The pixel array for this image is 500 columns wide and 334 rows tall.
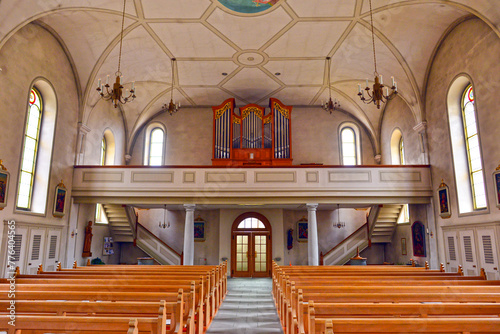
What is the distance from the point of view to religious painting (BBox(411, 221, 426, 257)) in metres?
12.6

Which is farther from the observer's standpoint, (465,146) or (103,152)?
(103,152)

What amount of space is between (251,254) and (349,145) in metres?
6.97

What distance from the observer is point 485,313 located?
377cm

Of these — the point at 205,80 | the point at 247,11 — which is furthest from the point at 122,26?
the point at 205,80

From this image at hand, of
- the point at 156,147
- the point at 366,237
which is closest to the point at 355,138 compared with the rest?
the point at 366,237

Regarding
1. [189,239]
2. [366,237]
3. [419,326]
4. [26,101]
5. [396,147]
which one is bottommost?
[419,326]

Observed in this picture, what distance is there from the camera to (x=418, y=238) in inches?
506

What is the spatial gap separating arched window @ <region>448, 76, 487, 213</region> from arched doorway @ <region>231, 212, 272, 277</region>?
8.85m

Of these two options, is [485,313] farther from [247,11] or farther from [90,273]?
[247,11]

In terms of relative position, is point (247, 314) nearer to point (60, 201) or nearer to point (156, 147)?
point (60, 201)

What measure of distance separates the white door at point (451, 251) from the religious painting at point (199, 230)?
1050 cm

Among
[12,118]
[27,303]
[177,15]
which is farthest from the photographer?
[177,15]

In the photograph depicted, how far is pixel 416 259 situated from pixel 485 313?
10.6m

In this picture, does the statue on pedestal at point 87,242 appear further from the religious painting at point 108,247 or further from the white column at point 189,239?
the white column at point 189,239
